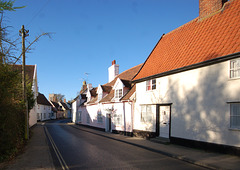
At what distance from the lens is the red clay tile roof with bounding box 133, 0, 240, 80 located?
10966 millimetres

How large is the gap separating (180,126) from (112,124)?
445 inches

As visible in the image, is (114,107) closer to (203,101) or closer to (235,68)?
(203,101)

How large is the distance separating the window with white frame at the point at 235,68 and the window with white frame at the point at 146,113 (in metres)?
7.33

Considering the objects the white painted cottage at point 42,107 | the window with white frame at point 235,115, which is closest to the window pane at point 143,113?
the window with white frame at point 235,115

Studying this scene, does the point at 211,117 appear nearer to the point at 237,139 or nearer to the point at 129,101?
the point at 237,139

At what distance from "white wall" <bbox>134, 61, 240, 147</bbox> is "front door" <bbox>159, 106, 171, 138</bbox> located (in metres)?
0.52

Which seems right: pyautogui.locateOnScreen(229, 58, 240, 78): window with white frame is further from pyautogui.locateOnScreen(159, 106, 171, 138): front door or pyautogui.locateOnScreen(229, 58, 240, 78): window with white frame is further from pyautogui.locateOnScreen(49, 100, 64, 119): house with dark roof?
pyautogui.locateOnScreen(49, 100, 64, 119): house with dark roof

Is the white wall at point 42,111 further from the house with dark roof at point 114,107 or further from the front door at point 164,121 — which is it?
the front door at point 164,121

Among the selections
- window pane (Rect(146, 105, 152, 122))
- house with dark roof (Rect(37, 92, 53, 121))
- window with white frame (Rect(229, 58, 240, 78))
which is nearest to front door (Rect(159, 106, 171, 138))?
window pane (Rect(146, 105, 152, 122))

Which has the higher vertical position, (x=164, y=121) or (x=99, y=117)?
(x=164, y=121)

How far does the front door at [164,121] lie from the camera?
1390 cm

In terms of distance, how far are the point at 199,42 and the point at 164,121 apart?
6103 mm

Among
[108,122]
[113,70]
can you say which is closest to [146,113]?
[108,122]

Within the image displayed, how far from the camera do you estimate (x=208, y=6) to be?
13984 millimetres
